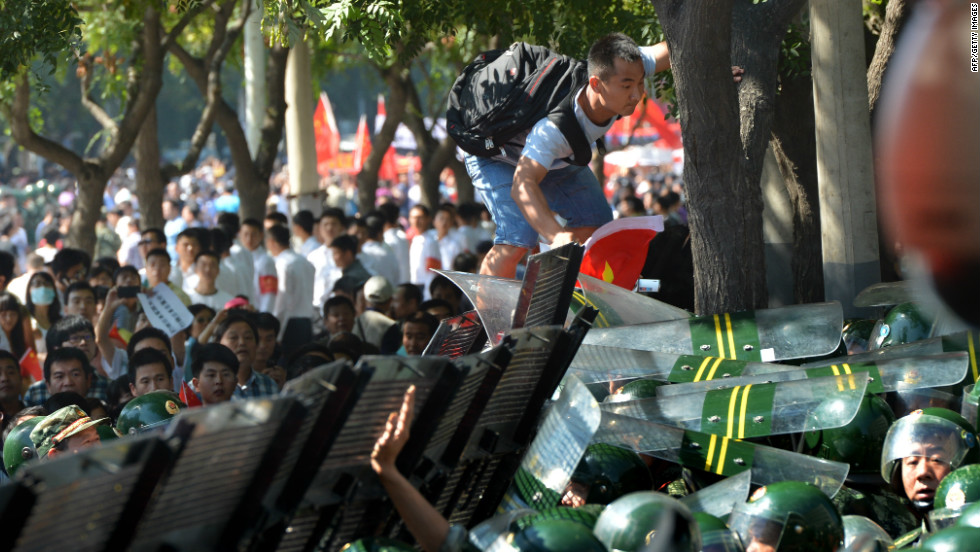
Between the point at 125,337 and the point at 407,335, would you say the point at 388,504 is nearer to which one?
the point at 407,335

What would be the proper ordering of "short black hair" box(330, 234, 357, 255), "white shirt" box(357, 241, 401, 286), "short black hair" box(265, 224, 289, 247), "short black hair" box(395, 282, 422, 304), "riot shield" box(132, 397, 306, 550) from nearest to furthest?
"riot shield" box(132, 397, 306, 550)
"short black hair" box(395, 282, 422, 304)
"short black hair" box(265, 224, 289, 247)
"short black hair" box(330, 234, 357, 255)
"white shirt" box(357, 241, 401, 286)

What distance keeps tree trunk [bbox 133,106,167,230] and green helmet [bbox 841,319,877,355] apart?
32.1 feet

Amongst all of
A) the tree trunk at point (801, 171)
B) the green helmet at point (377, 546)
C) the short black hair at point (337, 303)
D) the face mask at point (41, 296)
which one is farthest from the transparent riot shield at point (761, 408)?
the face mask at point (41, 296)

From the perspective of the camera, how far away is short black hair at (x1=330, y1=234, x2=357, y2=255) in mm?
12438

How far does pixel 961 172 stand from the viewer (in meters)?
1.74

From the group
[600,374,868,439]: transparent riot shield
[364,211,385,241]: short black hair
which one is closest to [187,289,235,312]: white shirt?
[364,211,385,241]: short black hair

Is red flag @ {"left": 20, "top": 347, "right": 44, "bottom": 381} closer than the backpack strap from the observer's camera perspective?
No

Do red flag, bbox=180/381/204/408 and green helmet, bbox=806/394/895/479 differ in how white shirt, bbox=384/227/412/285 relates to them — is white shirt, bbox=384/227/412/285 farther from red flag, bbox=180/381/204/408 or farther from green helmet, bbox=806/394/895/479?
green helmet, bbox=806/394/895/479

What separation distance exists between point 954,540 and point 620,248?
3336mm

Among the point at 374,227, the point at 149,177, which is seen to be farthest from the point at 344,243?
the point at 149,177

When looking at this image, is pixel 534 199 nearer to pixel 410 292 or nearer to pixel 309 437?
pixel 309 437

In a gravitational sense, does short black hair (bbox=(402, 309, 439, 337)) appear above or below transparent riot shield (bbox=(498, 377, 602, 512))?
below

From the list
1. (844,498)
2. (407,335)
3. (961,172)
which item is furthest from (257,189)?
(961,172)

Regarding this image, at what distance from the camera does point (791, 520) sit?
4.12 m
